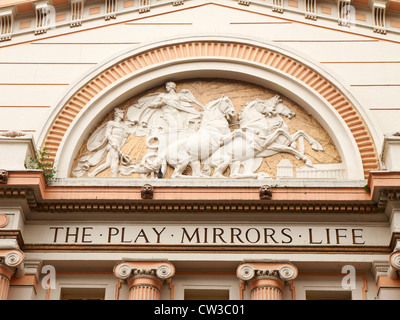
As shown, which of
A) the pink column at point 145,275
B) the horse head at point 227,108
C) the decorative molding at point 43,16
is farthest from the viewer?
the decorative molding at point 43,16

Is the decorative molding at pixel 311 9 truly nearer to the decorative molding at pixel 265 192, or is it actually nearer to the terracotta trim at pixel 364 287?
the decorative molding at pixel 265 192

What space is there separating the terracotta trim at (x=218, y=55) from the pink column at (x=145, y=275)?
3330 millimetres

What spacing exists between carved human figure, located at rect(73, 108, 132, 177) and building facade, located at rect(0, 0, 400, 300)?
35 millimetres

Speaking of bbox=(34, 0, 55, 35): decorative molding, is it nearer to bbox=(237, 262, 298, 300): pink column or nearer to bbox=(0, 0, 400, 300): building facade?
bbox=(0, 0, 400, 300): building facade

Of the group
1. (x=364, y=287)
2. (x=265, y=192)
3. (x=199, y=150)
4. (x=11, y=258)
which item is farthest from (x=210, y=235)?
(x=11, y=258)

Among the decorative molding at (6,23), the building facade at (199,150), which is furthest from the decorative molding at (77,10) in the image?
the decorative molding at (6,23)

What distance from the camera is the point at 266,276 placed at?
19641 millimetres

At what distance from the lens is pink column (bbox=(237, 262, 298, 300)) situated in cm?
1952

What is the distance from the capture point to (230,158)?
2172 cm

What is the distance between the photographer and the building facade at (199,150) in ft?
65.6

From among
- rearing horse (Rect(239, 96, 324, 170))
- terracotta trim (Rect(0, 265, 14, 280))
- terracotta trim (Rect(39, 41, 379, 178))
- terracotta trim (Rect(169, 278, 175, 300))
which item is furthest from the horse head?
terracotta trim (Rect(0, 265, 14, 280))

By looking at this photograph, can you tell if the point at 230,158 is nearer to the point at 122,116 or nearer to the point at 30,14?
the point at 122,116

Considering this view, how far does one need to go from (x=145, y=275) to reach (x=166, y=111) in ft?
14.9
